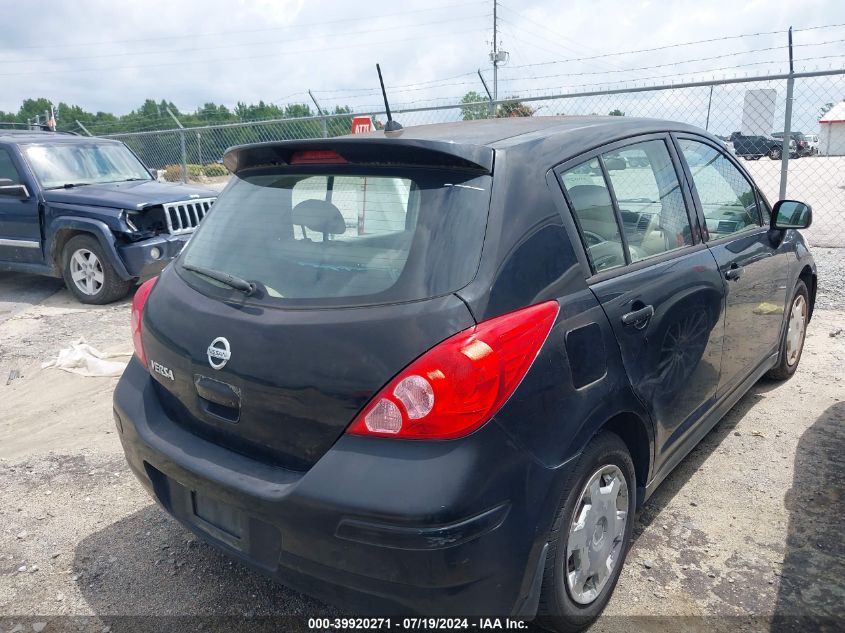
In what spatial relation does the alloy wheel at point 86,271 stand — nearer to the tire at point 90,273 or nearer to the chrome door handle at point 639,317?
the tire at point 90,273

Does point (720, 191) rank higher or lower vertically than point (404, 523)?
higher

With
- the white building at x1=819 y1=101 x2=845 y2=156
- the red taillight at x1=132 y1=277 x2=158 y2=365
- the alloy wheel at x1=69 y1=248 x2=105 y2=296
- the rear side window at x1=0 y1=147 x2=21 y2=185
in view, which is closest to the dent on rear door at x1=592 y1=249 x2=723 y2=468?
the red taillight at x1=132 y1=277 x2=158 y2=365

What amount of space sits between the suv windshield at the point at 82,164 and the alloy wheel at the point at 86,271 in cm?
105

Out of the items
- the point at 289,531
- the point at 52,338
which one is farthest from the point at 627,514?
the point at 52,338

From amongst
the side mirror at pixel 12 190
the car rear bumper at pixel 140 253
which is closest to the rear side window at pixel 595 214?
the car rear bumper at pixel 140 253

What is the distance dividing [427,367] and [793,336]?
12.0 ft

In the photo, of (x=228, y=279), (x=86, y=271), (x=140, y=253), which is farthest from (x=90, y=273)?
(x=228, y=279)

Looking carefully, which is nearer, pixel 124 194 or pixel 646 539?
pixel 646 539

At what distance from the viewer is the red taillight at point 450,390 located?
1.86 metres

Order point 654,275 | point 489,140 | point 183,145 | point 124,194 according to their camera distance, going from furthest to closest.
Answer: point 183,145 → point 124,194 → point 654,275 → point 489,140

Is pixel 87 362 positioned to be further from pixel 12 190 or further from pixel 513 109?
pixel 513 109

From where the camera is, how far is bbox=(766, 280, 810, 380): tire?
4344mm

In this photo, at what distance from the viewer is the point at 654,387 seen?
2.58 meters

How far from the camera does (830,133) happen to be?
950 cm
